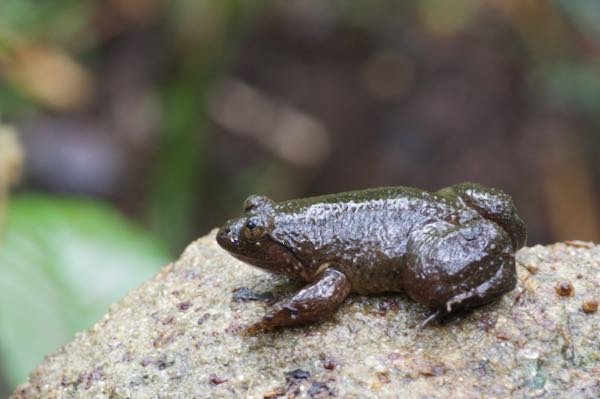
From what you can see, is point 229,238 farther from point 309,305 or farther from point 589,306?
point 589,306

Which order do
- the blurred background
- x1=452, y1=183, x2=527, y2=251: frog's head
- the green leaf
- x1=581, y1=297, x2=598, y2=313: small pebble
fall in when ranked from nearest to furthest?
x1=581, y1=297, x2=598, y2=313: small pebble, x1=452, y1=183, x2=527, y2=251: frog's head, the green leaf, the blurred background

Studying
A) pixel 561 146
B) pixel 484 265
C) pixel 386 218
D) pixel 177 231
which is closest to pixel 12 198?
pixel 177 231

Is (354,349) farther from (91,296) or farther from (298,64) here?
(298,64)

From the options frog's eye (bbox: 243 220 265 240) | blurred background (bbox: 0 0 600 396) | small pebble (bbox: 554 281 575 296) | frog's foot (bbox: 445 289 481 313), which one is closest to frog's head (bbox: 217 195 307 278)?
frog's eye (bbox: 243 220 265 240)

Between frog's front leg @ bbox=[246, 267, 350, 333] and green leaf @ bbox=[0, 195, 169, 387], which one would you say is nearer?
frog's front leg @ bbox=[246, 267, 350, 333]

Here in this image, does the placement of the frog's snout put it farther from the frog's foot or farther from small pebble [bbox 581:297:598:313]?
small pebble [bbox 581:297:598:313]

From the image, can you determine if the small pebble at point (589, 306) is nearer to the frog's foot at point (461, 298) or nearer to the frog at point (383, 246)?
the frog at point (383, 246)

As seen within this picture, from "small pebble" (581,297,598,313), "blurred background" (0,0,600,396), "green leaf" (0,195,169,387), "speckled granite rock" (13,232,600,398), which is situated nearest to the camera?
"speckled granite rock" (13,232,600,398)
